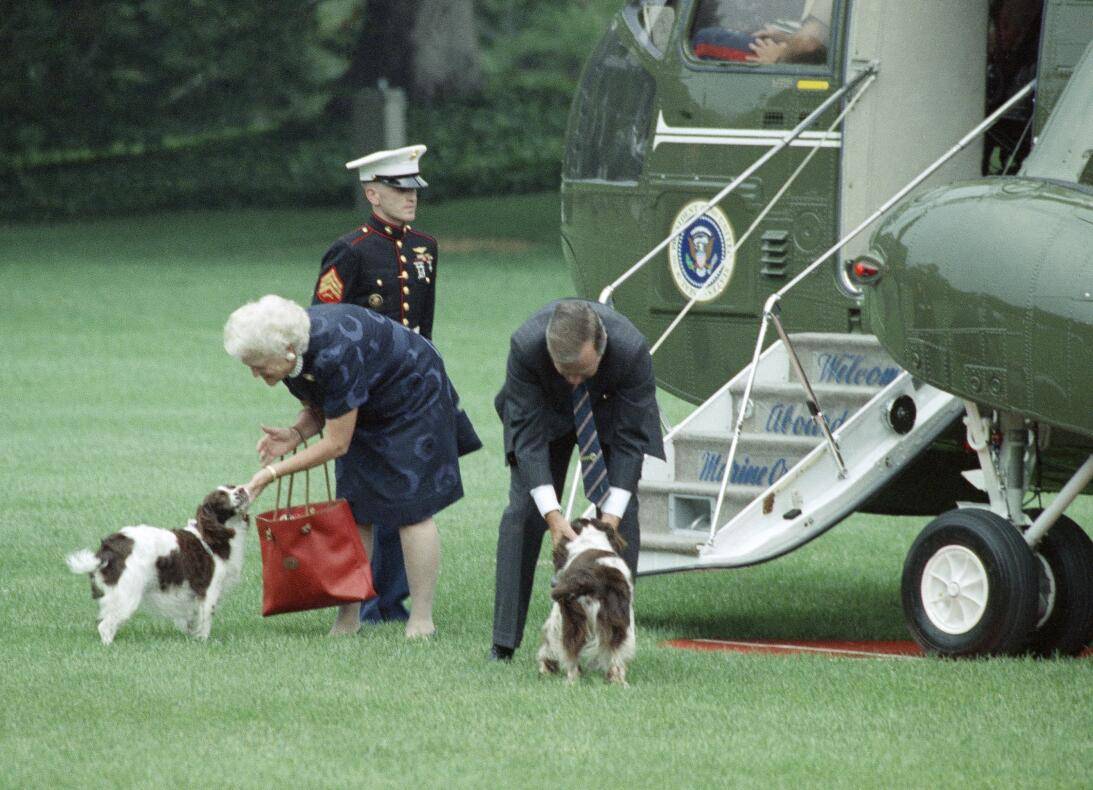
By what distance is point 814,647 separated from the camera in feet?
27.6

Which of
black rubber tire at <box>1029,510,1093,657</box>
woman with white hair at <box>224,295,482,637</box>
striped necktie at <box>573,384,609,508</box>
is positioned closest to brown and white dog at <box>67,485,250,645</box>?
woman with white hair at <box>224,295,482,637</box>

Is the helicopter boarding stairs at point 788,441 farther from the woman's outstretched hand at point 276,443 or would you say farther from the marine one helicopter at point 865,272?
the woman's outstretched hand at point 276,443

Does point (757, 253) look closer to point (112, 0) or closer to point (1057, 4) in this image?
point (1057, 4)

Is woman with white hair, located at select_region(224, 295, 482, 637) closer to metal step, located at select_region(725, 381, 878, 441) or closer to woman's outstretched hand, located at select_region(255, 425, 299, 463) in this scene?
woman's outstretched hand, located at select_region(255, 425, 299, 463)

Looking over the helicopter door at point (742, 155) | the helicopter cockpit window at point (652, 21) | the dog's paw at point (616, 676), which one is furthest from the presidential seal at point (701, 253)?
the dog's paw at point (616, 676)

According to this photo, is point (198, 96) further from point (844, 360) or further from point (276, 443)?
point (276, 443)

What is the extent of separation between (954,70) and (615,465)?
3.25 meters

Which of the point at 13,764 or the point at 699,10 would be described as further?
the point at 699,10

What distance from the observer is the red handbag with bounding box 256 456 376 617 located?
7.66 m

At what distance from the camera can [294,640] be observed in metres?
7.83

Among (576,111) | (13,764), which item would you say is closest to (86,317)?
(576,111)

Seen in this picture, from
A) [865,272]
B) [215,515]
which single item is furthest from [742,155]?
[215,515]

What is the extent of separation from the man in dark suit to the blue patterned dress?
0.63m

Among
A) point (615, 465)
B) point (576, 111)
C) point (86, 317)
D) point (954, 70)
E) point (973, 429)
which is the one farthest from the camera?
point (86, 317)
